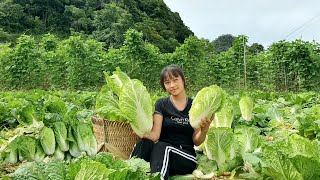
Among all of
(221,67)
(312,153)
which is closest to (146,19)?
(221,67)

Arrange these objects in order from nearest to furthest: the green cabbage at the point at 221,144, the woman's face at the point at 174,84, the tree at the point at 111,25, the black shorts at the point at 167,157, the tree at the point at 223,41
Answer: the black shorts at the point at 167,157, the woman's face at the point at 174,84, the green cabbage at the point at 221,144, the tree at the point at 111,25, the tree at the point at 223,41

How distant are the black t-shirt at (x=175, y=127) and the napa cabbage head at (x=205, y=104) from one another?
0.30 ft

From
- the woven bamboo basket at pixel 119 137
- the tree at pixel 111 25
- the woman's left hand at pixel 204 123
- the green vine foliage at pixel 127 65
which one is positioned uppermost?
the tree at pixel 111 25

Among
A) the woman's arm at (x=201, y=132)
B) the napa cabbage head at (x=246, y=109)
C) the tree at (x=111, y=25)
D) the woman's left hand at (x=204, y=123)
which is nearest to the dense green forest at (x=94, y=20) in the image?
the tree at (x=111, y=25)

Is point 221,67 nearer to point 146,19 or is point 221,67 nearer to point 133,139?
point 133,139

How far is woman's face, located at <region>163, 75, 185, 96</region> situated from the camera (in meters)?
3.84

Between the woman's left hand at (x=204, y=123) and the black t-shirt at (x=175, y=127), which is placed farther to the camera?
the black t-shirt at (x=175, y=127)

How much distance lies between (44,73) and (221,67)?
25.8 feet

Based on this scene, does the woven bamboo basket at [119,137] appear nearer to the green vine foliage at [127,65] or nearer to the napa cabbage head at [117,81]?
the napa cabbage head at [117,81]

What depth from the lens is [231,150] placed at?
4043 mm

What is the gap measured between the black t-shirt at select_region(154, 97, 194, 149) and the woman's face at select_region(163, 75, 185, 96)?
16 cm

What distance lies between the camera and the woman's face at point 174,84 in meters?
3.84

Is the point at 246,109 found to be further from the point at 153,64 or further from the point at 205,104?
the point at 153,64

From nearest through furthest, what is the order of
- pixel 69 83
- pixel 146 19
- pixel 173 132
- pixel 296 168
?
1. pixel 296 168
2. pixel 173 132
3. pixel 69 83
4. pixel 146 19
